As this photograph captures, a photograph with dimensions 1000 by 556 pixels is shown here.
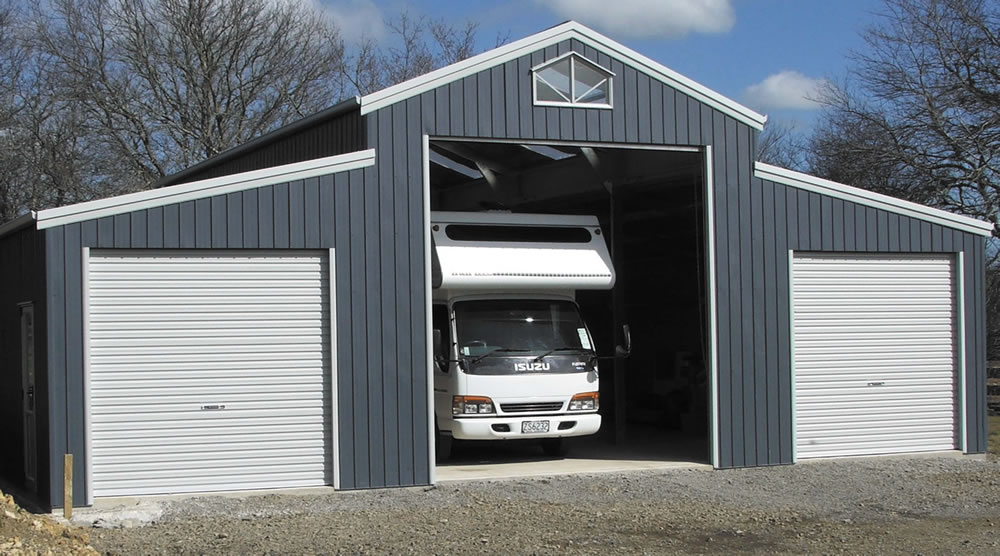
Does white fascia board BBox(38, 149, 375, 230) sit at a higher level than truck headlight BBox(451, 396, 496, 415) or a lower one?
higher

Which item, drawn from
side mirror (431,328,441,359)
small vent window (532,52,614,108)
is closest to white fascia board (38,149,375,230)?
small vent window (532,52,614,108)

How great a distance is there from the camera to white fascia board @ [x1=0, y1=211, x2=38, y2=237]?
1089 cm

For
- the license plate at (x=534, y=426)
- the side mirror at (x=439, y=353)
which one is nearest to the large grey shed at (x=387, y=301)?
the side mirror at (x=439, y=353)

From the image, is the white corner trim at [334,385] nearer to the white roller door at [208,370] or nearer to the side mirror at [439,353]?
the white roller door at [208,370]

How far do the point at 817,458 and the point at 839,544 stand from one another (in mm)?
4737

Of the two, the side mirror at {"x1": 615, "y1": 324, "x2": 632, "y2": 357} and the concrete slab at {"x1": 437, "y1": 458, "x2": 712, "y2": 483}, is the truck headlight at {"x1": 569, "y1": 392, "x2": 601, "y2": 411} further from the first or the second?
the side mirror at {"x1": 615, "y1": 324, "x2": 632, "y2": 357}

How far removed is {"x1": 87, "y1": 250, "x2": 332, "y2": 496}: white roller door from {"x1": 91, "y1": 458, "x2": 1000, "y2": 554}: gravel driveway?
0.48 metres

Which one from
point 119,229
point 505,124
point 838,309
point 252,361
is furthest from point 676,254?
point 119,229

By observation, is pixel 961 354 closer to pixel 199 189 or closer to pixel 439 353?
pixel 439 353

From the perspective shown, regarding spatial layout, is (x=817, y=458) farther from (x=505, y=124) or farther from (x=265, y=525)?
(x=265, y=525)

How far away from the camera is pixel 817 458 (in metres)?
13.9

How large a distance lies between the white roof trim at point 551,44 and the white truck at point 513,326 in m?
1.80

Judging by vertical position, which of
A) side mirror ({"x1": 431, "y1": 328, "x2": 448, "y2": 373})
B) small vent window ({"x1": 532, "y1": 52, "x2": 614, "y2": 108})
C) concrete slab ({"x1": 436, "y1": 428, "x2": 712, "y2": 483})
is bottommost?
concrete slab ({"x1": 436, "y1": 428, "x2": 712, "y2": 483})

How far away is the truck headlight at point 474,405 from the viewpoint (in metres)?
13.2
